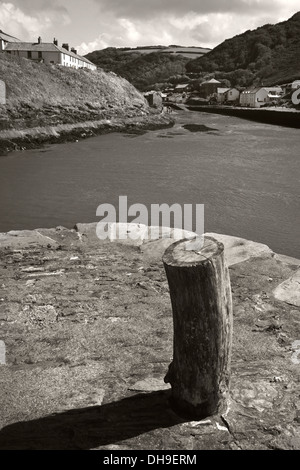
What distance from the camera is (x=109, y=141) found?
83.5 feet

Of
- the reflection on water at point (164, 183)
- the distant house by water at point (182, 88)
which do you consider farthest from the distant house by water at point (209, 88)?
the reflection on water at point (164, 183)

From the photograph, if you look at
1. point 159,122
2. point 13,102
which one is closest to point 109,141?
point 13,102

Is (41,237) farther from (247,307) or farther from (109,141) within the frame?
(109,141)

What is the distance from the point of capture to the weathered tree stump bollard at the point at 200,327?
2.87 metres

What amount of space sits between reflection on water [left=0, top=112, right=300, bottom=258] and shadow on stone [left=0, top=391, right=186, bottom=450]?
5.94 metres

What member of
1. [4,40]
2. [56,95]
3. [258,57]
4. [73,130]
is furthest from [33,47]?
[258,57]

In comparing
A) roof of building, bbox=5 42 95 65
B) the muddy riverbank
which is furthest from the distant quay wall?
roof of building, bbox=5 42 95 65

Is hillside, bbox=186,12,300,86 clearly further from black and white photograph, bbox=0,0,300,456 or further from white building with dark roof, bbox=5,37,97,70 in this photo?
black and white photograph, bbox=0,0,300,456

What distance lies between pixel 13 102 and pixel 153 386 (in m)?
25.2

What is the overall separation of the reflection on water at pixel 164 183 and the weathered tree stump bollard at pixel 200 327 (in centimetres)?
587

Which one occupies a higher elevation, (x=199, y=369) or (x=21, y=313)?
(x=199, y=369)

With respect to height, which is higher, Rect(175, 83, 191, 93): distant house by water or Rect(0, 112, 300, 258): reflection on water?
Rect(175, 83, 191, 93): distant house by water

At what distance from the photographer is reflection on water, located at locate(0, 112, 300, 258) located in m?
10.6
